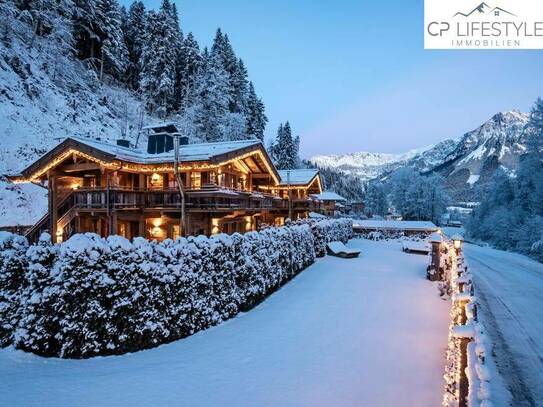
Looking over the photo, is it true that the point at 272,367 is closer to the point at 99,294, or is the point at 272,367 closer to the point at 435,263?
the point at 99,294

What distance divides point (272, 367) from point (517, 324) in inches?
321

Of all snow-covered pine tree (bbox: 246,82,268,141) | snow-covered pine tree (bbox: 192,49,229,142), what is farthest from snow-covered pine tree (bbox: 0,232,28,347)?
snow-covered pine tree (bbox: 246,82,268,141)

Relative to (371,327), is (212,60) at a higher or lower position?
higher

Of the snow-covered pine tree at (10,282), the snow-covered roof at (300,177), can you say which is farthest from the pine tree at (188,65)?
the snow-covered pine tree at (10,282)

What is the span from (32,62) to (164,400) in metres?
46.2

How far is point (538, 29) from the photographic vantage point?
1571 cm

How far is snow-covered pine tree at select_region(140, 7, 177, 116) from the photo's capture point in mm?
51000

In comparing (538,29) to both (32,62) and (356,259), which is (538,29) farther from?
(32,62)

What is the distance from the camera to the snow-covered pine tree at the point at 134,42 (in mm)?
58075

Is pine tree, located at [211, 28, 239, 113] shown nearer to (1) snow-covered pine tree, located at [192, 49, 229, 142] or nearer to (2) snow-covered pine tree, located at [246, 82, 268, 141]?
(2) snow-covered pine tree, located at [246, 82, 268, 141]

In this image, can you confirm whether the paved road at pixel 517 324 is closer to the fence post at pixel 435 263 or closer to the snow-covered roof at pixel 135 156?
the fence post at pixel 435 263

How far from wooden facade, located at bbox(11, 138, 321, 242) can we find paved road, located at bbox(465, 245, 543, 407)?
13.9 metres

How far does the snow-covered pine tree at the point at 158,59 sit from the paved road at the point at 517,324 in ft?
169

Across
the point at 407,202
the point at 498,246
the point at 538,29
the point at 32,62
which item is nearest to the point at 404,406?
the point at 538,29
